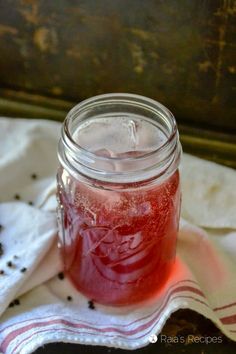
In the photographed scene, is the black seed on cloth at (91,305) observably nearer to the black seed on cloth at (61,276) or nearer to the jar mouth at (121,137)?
the black seed on cloth at (61,276)

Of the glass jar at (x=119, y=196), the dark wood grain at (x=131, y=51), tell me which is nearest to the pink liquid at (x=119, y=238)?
the glass jar at (x=119, y=196)

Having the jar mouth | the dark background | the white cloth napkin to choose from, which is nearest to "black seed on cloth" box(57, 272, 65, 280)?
the white cloth napkin

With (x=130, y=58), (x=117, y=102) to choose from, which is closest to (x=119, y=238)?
(x=117, y=102)

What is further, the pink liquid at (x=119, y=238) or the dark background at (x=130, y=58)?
the dark background at (x=130, y=58)

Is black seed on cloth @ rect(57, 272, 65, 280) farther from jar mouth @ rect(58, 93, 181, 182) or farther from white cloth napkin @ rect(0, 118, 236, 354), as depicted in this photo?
jar mouth @ rect(58, 93, 181, 182)

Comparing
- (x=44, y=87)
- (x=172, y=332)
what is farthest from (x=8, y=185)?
(x=172, y=332)

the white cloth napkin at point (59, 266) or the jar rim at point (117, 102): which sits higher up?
the jar rim at point (117, 102)
